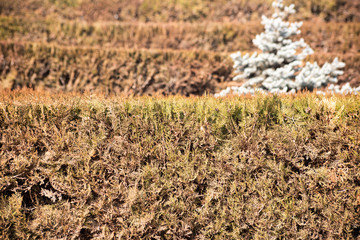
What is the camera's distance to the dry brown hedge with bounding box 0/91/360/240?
10.3 feet

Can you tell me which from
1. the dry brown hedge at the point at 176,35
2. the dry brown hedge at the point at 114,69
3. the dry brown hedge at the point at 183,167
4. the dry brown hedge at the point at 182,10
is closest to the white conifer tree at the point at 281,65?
the dry brown hedge at the point at 114,69

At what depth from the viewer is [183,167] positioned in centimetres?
328

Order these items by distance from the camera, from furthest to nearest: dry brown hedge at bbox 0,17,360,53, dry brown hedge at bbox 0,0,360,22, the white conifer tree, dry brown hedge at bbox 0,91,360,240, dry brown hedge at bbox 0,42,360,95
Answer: dry brown hedge at bbox 0,0,360,22, dry brown hedge at bbox 0,17,360,53, dry brown hedge at bbox 0,42,360,95, the white conifer tree, dry brown hedge at bbox 0,91,360,240

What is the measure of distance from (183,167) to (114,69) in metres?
4.15

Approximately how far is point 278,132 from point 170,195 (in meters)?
1.68

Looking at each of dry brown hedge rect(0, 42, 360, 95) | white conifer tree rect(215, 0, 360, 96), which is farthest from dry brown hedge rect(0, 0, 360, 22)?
white conifer tree rect(215, 0, 360, 96)

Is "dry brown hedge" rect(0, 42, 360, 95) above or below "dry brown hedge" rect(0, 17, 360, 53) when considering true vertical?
below

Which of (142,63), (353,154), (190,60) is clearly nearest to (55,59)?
(142,63)

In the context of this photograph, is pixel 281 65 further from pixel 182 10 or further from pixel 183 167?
pixel 182 10

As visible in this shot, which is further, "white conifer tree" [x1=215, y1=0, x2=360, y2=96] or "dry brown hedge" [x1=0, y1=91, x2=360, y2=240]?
"white conifer tree" [x1=215, y1=0, x2=360, y2=96]

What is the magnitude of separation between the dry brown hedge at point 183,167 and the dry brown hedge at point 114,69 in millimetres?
3140

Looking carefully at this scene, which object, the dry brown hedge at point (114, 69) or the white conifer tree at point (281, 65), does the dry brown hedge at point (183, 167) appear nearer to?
the white conifer tree at point (281, 65)

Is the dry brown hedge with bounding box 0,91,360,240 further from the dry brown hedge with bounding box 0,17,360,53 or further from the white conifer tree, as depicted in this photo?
the dry brown hedge with bounding box 0,17,360,53

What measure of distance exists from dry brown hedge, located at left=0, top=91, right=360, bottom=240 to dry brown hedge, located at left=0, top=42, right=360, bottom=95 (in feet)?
10.3
